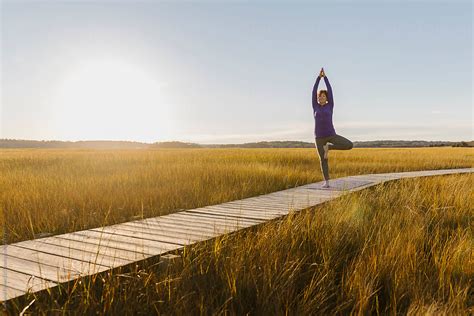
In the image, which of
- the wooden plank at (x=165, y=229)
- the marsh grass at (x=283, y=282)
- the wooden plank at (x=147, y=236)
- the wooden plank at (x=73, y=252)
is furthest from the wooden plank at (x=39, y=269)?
the wooden plank at (x=165, y=229)

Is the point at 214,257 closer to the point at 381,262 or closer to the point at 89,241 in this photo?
the point at 89,241

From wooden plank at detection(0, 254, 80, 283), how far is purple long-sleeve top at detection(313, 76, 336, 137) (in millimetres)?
6123

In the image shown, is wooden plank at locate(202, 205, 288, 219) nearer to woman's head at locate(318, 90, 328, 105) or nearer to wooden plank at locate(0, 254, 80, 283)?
wooden plank at locate(0, 254, 80, 283)

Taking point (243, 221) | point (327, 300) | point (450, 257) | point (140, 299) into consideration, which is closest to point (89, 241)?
point (140, 299)

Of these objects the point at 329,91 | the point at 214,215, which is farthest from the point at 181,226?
the point at 329,91

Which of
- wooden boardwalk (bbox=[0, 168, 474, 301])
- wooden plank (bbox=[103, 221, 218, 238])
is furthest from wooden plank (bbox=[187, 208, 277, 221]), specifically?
wooden plank (bbox=[103, 221, 218, 238])

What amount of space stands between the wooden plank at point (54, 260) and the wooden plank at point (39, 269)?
0.16ft

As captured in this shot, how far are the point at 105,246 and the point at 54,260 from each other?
494mm

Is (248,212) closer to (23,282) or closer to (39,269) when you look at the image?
(39,269)

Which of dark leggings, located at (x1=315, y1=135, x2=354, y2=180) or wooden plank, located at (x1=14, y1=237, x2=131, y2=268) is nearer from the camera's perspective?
wooden plank, located at (x1=14, y1=237, x2=131, y2=268)

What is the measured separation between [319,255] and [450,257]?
4.34 ft

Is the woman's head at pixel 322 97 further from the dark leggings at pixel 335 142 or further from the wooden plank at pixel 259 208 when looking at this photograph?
the wooden plank at pixel 259 208

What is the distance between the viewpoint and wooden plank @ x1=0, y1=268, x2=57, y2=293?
2564 mm

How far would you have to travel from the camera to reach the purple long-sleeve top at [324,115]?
7926mm
